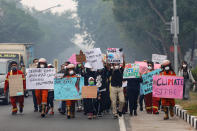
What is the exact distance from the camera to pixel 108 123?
14.7m

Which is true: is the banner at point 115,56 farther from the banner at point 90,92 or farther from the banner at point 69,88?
the banner at point 69,88

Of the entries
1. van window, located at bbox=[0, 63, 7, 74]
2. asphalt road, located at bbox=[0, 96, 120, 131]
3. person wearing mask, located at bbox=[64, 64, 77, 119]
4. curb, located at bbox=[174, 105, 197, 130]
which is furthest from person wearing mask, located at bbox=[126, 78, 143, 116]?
van window, located at bbox=[0, 63, 7, 74]

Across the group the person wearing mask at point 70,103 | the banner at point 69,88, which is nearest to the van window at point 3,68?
the banner at point 69,88

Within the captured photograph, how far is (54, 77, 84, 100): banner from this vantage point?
1656 cm

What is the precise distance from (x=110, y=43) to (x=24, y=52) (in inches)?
1741

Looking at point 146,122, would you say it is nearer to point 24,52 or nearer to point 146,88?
point 146,88

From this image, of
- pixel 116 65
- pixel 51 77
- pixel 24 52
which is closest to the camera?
pixel 116 65

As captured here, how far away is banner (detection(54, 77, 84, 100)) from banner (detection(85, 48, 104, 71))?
549mm

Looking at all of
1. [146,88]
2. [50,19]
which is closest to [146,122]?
[146,88]

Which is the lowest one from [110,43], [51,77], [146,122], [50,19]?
[146,122]

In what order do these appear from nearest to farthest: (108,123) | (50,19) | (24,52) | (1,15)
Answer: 1. (108,123)
2. (24,52)
3. (1,15)
4. (50,19)

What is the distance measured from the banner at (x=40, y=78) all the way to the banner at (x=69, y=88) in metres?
0.70

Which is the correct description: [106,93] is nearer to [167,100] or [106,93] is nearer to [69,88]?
[69,88]

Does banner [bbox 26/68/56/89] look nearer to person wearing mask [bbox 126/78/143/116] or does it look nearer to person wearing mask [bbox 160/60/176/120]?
person wearing mask [bbox 126/78/143/116]
